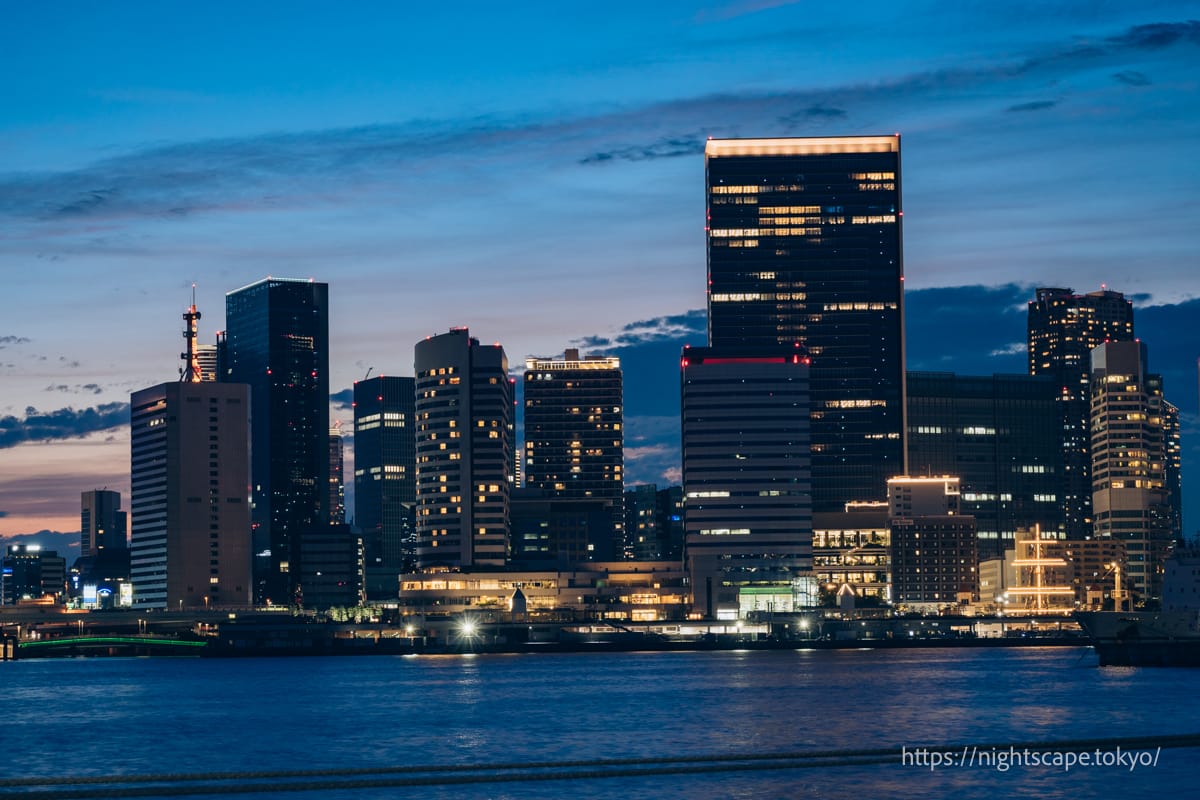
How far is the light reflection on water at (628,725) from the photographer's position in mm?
79875

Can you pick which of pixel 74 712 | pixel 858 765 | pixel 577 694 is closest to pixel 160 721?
pixel 74 712

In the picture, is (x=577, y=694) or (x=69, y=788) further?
(x=577, y=694)

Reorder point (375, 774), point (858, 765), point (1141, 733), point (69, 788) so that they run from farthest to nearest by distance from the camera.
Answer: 1. point (1141, 733)
2. point (375, 774)
3. point (858, 765)
4. point (69, 788)

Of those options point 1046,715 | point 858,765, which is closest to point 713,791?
point 858,765

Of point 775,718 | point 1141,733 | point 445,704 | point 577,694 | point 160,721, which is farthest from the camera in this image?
point 577,694

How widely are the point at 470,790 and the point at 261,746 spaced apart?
32.1m

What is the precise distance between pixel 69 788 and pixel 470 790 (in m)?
17.7

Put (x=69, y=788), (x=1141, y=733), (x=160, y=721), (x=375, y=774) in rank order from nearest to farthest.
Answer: (x=69, y=788)
(x=375, y=774)
(x=1141, y=733)
(x=160, y=721)

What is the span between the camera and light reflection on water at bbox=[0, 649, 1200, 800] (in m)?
79.9

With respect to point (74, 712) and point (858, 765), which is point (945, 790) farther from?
point (74, 712)

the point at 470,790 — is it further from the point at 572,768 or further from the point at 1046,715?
the point at 1046,715

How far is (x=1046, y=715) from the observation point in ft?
398

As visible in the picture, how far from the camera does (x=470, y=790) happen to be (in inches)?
3098

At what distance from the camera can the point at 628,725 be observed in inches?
4641
